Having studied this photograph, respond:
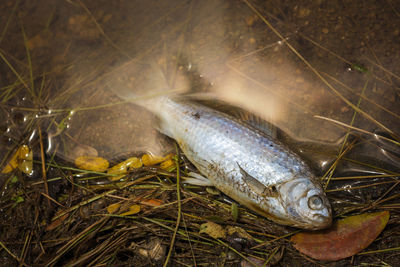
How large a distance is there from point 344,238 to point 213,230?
4.50 feet

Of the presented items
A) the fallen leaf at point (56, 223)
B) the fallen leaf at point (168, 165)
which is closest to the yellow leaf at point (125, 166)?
the fallen leaf at point (168, 165)

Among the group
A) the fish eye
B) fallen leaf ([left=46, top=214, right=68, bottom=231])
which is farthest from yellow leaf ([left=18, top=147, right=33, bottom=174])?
the fish eye

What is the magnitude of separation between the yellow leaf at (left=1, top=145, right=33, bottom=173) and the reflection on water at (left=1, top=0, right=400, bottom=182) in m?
0.19

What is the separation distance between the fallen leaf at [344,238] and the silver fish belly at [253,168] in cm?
37

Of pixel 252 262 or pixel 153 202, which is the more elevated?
pixel 153 202

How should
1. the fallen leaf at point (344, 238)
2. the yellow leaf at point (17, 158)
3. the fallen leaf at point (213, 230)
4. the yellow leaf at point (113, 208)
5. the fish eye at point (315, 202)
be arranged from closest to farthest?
the fish eye at point (315, 202) → the fallen leaf at point (344, 238) → the fallen leaf at point (213, 230) → the yellow leaf at point (113, 208) → the yellow leaf at point (17, 158)

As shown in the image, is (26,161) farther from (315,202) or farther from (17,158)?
(315,202)

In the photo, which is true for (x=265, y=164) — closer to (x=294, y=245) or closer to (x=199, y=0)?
(x=294, y=245)

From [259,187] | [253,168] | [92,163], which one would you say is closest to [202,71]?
[253,168]

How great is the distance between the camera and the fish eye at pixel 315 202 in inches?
92.4

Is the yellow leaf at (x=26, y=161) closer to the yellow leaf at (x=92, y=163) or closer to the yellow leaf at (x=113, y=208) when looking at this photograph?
the yellow leaf at (x=92, y=163)

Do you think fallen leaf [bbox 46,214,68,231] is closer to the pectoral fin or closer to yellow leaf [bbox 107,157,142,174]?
yellow leaf [bbox 107,157,142,174]

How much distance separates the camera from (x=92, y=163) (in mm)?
3146

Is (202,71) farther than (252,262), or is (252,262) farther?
(202,71)
